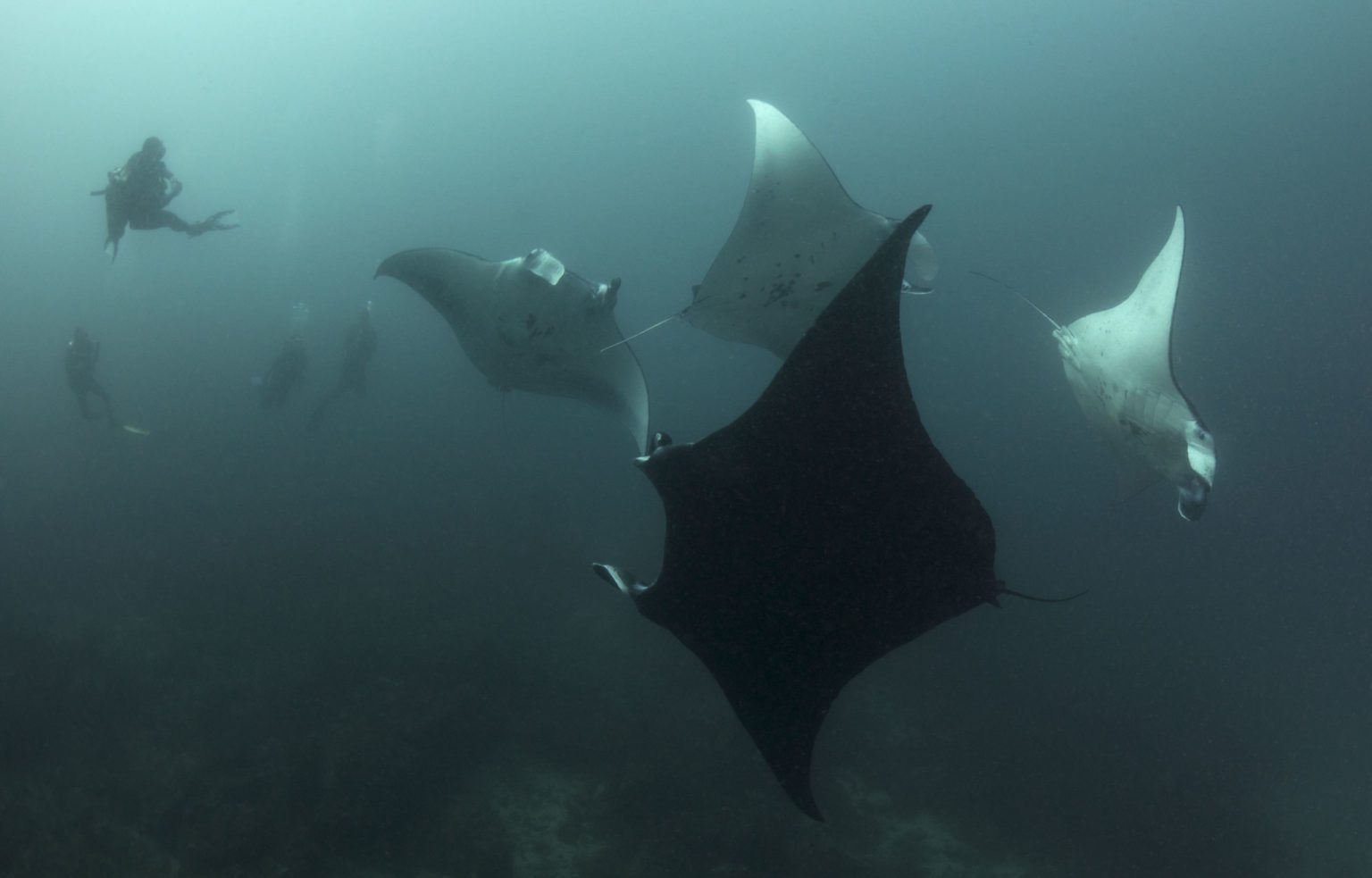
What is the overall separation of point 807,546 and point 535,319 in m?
4.23

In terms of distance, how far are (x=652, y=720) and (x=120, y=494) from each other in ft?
58.9

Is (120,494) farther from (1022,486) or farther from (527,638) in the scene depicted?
(1022,486)

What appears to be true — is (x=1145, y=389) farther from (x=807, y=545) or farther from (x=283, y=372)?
(x=283, y=372)

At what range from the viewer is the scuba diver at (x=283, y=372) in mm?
15914

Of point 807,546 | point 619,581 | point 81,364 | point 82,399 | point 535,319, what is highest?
point 535,319

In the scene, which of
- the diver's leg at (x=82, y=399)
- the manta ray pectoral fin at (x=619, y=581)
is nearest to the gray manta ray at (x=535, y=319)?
the manta ray pectoral fin at (x=619, y=581)

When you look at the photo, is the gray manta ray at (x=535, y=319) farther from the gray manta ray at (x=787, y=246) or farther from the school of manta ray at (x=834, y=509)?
the school of manta ray at (x=834, y=509)

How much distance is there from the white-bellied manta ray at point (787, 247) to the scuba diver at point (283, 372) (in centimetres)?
1336

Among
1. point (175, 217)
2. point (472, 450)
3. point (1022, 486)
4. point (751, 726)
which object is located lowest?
point (1022, 486)

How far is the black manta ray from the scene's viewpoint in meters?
2.89

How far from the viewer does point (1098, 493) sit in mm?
35000

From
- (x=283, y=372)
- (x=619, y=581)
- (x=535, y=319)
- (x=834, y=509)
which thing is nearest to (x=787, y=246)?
(x=535, y=319)

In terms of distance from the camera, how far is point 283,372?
16.1 meters

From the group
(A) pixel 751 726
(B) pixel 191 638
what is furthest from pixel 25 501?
(A) pixel 751 726
